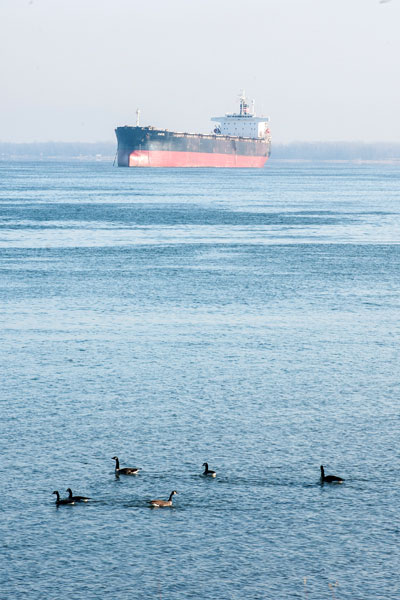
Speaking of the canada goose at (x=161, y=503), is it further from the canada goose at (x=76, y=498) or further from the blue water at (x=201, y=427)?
the canada goose at (x=76, y=498)

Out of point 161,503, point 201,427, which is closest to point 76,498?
point 161,503

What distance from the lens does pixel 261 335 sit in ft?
147

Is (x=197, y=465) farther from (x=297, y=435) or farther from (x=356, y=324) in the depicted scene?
(x=356, y=324)

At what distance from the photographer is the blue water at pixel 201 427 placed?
860 inches

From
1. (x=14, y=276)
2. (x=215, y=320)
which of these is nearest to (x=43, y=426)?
(x=215, y=320)

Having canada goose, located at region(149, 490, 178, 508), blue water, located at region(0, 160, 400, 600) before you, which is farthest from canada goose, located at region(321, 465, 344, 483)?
canada goose, located at region(149, 490, 178, 508)

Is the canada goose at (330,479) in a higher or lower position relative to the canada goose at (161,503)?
higher

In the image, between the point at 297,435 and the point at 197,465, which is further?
the point at 297,435

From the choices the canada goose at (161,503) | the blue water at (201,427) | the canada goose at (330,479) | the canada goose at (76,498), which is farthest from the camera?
the canada goose at (330,479)

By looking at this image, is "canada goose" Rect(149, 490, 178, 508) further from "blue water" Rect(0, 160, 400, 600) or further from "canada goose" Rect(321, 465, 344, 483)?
"canada goose" Rect(321, 465, 344, 483)

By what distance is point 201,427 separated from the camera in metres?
31.2

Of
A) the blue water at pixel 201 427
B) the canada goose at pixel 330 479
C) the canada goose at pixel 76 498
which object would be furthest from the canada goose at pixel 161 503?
the canada goose at pixel 330 479

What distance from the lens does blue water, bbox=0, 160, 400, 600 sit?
21.8 m

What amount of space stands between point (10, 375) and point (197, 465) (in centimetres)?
1229
